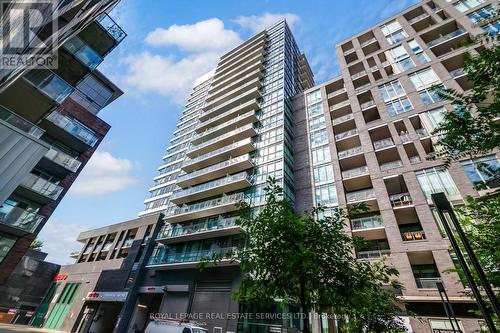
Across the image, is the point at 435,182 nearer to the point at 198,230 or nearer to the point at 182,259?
the point at 198,230

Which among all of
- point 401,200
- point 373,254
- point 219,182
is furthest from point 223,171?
point 401,200

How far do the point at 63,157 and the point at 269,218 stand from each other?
63.1 ft

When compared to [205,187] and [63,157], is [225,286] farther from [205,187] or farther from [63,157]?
[63,157]

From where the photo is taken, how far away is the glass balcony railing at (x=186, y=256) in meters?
23.3

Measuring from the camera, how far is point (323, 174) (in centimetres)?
2761

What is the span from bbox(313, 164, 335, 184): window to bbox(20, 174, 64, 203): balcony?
2487 cm

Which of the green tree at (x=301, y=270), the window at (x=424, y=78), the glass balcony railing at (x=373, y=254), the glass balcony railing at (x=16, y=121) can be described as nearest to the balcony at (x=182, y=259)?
the glass balcony railing at (x=373, y=254)

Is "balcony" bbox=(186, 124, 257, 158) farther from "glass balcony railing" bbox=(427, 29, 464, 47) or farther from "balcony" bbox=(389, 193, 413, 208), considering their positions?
"glass balcony railing" bbox=(427, 29, 464, 47)

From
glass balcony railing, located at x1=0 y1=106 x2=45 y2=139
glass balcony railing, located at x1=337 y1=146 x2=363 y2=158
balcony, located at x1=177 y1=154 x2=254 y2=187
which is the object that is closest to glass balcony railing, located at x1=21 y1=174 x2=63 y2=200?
glass balcony railing, located at x1=0 y1=106 x2=45 y2=139

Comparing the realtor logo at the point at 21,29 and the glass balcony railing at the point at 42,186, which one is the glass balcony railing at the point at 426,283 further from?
the glass balcony railing at the point at 42,186

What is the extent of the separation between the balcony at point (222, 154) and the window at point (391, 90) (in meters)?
17.3

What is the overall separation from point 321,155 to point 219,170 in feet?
43.4

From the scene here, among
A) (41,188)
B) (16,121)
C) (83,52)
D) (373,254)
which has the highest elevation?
(83,52)

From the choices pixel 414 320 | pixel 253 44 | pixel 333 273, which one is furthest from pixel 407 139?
pixel 253 44
